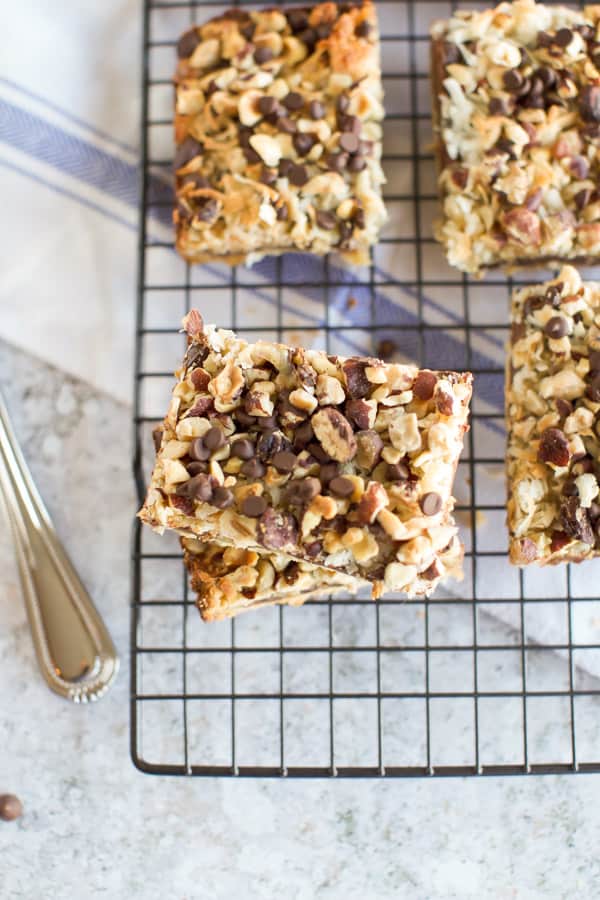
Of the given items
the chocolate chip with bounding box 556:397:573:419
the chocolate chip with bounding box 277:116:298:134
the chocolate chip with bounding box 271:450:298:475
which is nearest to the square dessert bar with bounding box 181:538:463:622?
the chocolate chip with bounding box 271:450:298:475

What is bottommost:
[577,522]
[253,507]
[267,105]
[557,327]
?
[577,522]

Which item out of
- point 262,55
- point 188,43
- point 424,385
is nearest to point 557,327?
point 424,385

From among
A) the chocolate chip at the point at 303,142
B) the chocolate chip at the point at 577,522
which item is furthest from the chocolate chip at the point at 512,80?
the chocolate chip at the point at 577,522

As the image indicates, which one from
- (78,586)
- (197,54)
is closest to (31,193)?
(197,54)

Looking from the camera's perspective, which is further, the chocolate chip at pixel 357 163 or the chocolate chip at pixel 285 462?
the chocolate chip at pixel 357 163

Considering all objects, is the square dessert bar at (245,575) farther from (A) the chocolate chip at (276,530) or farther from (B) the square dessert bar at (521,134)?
(B) the square dessert bar at (521,134)

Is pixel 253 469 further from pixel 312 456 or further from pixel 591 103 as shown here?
pixel 591 103
